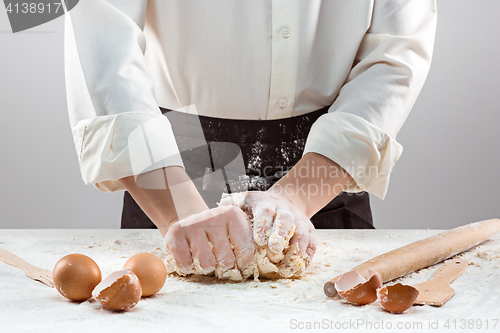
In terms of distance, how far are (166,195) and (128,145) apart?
0.35ft

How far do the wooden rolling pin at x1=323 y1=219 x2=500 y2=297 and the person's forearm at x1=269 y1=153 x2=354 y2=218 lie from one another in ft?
0.55

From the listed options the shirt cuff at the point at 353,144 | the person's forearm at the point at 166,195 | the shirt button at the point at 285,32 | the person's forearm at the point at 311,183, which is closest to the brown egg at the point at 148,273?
the person's forearm at the point at 166,195

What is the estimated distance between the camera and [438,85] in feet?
7.49

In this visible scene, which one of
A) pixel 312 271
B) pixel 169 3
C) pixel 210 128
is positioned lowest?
pixel 312 271

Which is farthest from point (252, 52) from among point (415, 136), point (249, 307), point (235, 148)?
point (415, 136)

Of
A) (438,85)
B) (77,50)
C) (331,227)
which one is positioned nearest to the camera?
(77,50)

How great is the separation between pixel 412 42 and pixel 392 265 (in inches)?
20.0

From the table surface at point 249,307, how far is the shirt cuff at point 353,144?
0.16 m

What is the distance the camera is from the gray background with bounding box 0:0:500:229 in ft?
7.34

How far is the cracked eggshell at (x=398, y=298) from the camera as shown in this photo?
20.7 inches

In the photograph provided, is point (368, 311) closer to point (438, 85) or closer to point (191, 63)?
point (191, 63)

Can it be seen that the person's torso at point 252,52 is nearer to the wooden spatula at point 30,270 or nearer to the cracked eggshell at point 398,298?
the wooden spatula at point 30,270

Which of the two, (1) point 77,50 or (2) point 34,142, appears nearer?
(1) point 77,50

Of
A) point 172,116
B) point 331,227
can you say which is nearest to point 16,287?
point 172,116
